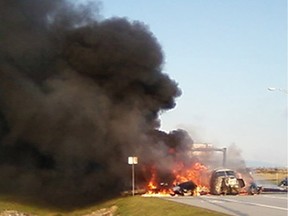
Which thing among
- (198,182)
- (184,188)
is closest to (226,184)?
(184,188)

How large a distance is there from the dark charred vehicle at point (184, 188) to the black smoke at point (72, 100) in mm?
6116

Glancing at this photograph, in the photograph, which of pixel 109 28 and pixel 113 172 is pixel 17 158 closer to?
pixel 113 172

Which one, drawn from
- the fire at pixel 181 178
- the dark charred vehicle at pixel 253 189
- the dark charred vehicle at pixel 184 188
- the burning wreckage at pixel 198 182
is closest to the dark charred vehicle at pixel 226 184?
the burning wreckage at pixel 198 182

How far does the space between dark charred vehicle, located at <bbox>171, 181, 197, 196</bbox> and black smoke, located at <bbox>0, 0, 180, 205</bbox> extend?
6.12 meters

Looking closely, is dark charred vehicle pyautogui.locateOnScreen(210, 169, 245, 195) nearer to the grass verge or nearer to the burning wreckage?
the burning wreckage

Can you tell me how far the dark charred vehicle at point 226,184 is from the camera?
170 feet

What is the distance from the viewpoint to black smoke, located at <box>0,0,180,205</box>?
6538 centimetres

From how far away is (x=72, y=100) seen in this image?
222 ft

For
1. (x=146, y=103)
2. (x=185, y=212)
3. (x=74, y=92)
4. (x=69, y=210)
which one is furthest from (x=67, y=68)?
(x=185, y=212)

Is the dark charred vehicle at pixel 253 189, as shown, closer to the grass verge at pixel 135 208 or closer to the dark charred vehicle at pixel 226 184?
the dark charred vehicle at pixel 226 184

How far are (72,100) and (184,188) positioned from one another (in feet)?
57.5

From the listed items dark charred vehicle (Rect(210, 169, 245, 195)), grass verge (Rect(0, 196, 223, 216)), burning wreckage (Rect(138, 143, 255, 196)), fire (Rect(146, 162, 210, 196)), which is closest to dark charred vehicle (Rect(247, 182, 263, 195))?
burning wreckage (Rect(138, 143, 255, 196))

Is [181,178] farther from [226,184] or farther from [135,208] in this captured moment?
[135,208]

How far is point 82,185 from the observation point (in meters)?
63.0
